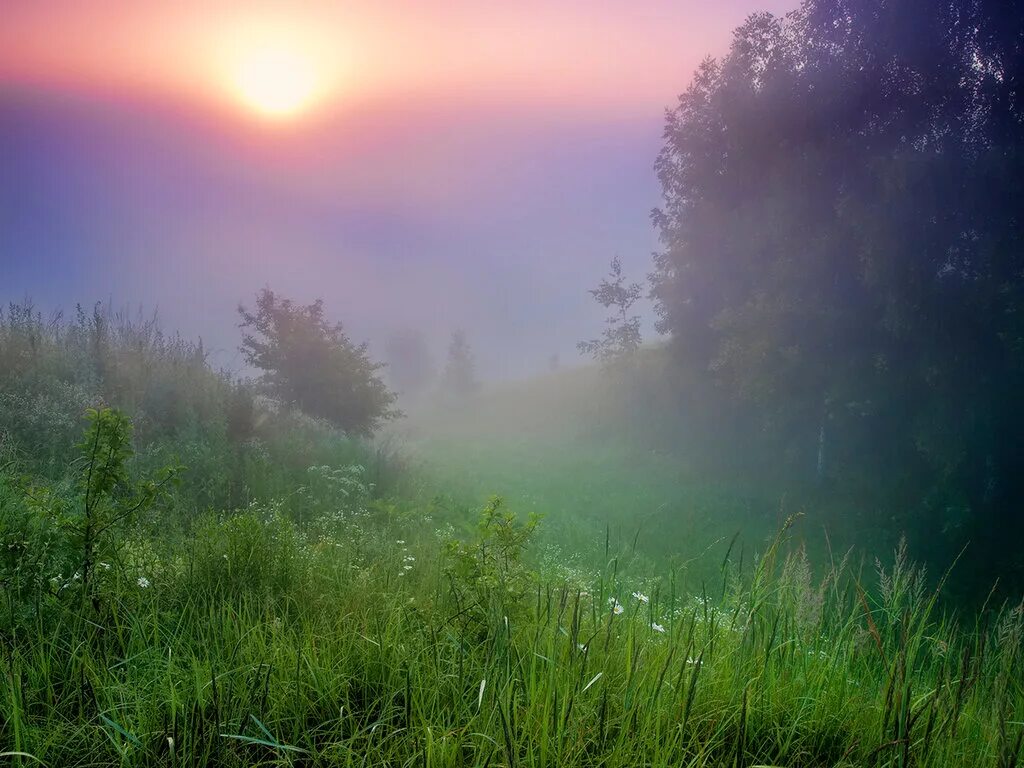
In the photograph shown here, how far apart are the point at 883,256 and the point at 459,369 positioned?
4202cm

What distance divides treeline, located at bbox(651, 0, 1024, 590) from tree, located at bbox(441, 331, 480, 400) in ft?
121

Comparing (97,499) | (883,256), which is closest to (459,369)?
(883,256)

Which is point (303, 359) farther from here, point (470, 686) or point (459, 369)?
→ point (459, 369)

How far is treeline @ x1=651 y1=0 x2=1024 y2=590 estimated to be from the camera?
9422mm

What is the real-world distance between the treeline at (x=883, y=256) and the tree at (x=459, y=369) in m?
36.8

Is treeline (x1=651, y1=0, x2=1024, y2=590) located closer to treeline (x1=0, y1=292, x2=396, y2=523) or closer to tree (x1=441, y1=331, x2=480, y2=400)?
treeline (x1=0, y1=292, x2=396, y2=523)

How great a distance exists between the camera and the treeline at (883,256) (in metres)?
9.42

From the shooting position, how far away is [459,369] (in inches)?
1984

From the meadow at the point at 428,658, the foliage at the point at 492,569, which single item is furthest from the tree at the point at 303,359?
the foliage at the point at 492,569

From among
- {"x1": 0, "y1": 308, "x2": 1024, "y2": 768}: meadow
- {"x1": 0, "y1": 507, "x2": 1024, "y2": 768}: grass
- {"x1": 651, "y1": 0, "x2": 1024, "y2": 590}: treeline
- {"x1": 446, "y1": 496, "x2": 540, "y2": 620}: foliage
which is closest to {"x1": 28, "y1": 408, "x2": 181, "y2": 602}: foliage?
{"x1": 0, "y1": 308, "x2": 1024, "y2": 768}: meadow

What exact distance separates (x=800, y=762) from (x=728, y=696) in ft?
1.10

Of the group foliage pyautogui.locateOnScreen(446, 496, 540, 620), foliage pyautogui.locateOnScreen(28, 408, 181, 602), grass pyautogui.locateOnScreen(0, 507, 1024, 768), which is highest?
foliage pyautogui.locateOnScreen(28, 408, 181, 602)

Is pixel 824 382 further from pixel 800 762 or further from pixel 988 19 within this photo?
pixel 800 762

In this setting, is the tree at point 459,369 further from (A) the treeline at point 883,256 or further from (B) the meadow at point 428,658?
(B) the meadow at point 428,658
